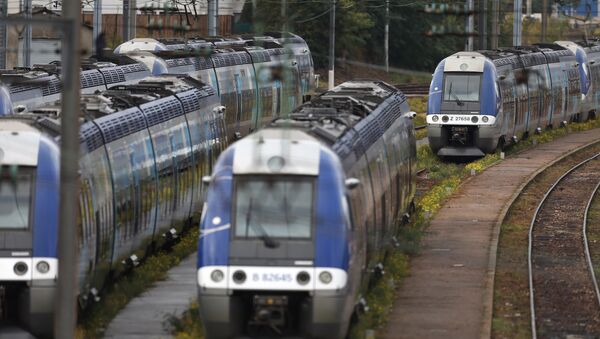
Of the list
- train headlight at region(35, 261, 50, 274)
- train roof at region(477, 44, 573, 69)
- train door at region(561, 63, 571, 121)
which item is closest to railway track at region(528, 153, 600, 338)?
train roof at region(477, 44, 573, 69)

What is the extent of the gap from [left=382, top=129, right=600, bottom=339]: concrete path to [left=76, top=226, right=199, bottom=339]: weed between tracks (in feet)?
12.5

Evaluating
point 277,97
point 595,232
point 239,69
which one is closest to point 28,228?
point 595,232

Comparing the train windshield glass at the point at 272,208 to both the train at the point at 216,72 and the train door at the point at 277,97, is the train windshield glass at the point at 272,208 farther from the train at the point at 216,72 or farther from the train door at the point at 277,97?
the train door at the point at 277,97

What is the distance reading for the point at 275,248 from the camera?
16141mm

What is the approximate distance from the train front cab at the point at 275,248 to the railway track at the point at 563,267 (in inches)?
194

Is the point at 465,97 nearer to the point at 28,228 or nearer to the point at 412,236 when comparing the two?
the point at 412,236

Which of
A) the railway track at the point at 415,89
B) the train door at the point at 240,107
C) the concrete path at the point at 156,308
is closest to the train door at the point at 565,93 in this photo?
the railway track at the point at 415,89

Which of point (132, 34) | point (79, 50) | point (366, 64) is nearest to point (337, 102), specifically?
point (79, 50)

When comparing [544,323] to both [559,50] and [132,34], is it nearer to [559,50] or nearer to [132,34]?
[132,34]

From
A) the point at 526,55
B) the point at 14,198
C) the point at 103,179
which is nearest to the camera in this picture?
the point at 14,198

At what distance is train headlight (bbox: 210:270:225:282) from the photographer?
1608 centimetres

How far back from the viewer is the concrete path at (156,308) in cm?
1928

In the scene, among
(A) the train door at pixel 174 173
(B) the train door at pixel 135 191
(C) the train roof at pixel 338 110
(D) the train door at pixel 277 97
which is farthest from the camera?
(D) the train door at pixel 277 97

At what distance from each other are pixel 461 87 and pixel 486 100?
83 centimetres
